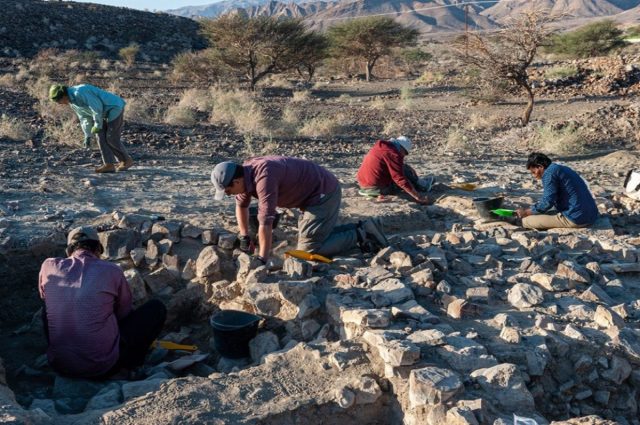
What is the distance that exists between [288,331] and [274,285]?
34 cm

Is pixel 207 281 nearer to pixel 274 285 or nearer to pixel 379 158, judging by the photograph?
pixel 274 285

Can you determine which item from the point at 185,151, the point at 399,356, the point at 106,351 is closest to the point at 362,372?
the point at 399,356

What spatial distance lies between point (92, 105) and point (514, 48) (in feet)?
30.2

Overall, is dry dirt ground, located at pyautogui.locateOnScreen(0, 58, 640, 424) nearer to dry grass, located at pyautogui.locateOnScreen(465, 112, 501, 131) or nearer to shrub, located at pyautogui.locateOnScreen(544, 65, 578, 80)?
dry grass, located at pyautogui.locateOnScreen(465, 112, 501, 131)

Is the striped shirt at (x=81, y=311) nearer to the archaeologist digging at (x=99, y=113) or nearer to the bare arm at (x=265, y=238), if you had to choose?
the bare arm at (x=265, y=238)

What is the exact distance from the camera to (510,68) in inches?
516

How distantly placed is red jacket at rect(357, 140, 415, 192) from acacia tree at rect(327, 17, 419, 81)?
53.4 ft

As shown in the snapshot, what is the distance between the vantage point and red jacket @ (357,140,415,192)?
22.8ft

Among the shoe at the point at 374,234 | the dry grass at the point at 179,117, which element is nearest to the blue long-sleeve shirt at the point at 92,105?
the shoe at the point at 374,234

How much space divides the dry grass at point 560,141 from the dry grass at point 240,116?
4786 millimetres

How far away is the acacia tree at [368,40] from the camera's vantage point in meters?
23.6

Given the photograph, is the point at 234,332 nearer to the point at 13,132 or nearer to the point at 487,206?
the point at 487,206

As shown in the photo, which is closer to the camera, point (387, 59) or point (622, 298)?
point (622, 298)

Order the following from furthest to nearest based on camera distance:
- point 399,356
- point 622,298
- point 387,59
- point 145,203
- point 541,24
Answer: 1. point 387,59
2. point 541,24
3. point 145,203
4. point 622,298
5. point 399,356
